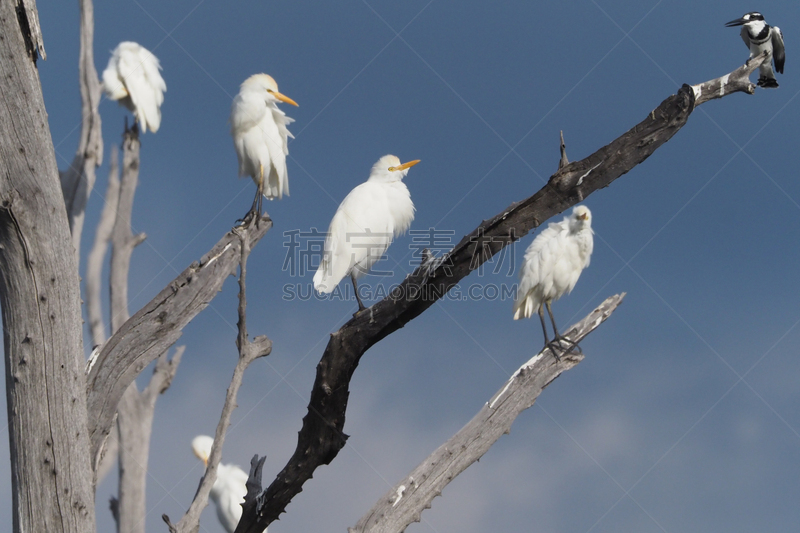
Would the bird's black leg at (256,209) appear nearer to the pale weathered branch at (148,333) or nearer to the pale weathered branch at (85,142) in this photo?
the pale weathered branch at (148,333)

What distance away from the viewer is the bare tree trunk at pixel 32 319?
343 cm

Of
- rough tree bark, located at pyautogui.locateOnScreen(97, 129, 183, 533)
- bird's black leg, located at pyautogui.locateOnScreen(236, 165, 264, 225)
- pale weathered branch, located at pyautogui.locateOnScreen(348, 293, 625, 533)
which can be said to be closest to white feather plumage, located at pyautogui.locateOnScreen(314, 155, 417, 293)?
bird's black leg, located at pyautogui.locateOnScreen(236, 165, 264, 225)

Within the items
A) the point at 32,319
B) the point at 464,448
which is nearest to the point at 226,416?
the point at 32,319

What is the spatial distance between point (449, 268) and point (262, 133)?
184 inches

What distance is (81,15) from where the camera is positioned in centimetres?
755

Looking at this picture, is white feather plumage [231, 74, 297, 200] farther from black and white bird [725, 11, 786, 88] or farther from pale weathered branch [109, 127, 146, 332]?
black and white bird [725, 11, 786, 88]

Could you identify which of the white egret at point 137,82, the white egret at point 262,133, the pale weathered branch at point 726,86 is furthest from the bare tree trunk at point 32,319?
the white egret at point 137,82

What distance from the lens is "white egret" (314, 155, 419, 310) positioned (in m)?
6.17

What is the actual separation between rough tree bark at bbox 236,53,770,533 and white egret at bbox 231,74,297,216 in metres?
3.89

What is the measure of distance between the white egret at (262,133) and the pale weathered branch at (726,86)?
16.9ft

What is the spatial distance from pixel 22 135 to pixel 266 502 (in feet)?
9.50

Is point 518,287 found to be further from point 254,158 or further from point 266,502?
point 266,502

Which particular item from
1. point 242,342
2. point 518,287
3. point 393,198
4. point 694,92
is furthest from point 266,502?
point 518,287

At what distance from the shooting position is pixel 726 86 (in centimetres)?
316
